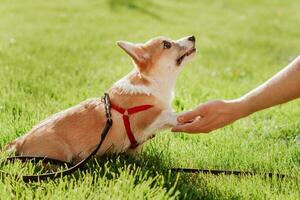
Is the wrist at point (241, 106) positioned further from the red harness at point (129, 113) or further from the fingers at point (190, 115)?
the red harness at point (129, 113)

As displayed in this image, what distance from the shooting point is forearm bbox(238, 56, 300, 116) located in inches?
145

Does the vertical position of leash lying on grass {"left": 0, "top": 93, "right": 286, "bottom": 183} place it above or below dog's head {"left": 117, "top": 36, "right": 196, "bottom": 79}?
below

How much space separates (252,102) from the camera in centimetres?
374

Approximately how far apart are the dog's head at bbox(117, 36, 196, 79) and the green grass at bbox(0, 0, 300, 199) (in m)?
0.56

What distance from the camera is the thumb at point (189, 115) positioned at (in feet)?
12.4

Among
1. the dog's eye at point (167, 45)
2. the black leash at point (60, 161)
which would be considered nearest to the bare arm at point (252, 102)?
the black leash at point (60, 161)

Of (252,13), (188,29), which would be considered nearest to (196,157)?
(188,29)

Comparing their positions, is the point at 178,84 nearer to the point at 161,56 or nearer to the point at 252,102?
the point at 161,56

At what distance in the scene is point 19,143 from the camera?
377 cm

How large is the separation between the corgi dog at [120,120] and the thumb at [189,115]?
0.05 meters

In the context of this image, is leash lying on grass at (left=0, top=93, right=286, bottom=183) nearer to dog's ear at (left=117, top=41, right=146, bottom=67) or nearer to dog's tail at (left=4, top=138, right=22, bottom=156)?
dog's tail at (left=4, top=138, right=22, bottom=156)

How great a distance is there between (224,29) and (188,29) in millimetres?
1181

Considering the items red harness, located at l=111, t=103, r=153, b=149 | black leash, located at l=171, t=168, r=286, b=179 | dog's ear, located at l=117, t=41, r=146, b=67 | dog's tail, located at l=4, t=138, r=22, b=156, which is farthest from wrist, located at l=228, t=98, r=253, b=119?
dog's tail, located at l=4, t=138, r=22, b=156

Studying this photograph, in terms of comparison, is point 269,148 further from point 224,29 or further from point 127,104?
point 224,29
